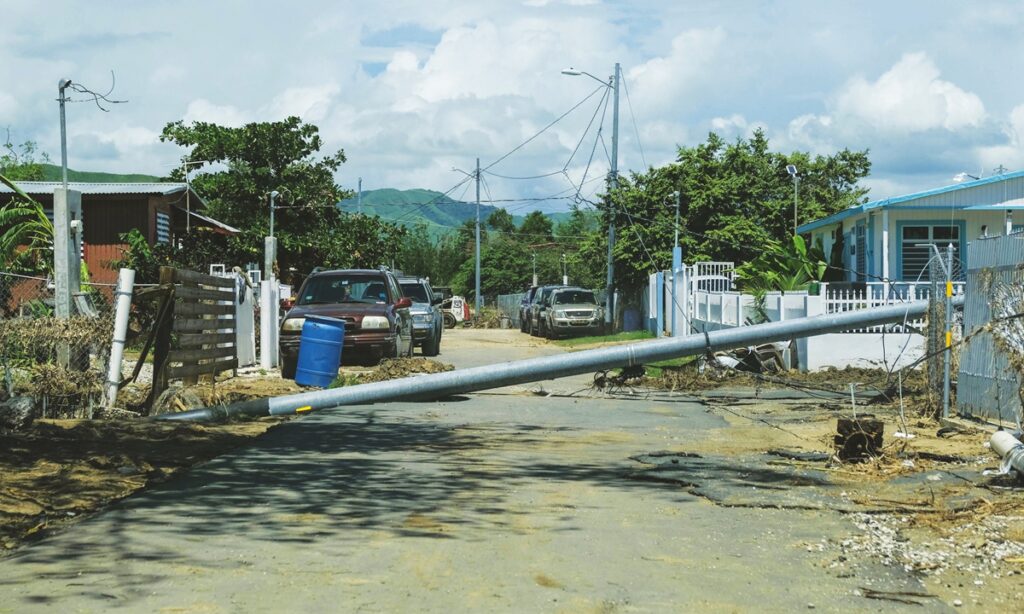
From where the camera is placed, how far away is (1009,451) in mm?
9328

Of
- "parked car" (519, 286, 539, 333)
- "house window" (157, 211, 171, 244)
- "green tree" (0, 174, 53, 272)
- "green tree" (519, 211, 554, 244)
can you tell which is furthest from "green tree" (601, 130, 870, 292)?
"green tree" (519, 211, 554, 244)

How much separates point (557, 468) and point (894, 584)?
4.35 m

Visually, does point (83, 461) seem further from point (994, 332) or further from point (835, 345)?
point (835, 345)

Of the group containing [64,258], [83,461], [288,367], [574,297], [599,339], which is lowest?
[599,339]

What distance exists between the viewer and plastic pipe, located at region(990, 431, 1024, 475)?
9.02m

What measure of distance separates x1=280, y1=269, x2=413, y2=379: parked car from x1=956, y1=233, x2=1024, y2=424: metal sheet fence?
1009 cm

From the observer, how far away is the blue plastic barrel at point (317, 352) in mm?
17281

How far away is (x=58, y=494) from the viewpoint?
840 centimetres

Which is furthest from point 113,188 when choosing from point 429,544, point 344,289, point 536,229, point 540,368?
point 536,229

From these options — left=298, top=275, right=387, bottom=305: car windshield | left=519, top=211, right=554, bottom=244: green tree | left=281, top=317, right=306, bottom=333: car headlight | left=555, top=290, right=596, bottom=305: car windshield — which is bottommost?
left=281, top=317, right=306, bottom=333: car headlight

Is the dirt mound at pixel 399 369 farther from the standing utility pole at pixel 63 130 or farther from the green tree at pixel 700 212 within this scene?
the green tree at pixel 700 212

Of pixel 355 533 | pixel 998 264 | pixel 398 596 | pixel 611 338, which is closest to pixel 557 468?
pixel 355 533

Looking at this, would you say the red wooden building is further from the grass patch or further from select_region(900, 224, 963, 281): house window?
select_region(900, 224, 963, 281): house window

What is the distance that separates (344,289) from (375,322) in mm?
1670
